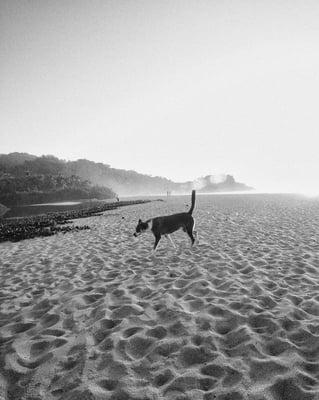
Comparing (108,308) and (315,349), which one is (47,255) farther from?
(315,349)

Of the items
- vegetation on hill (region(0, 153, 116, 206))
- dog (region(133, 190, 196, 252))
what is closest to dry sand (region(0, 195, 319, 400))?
dog (region(133, 190, 196, 252))

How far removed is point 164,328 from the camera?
16.4 ft

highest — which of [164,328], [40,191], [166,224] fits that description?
[166,224]

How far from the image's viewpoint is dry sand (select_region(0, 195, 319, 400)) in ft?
11.7

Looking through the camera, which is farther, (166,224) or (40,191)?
(40,191)

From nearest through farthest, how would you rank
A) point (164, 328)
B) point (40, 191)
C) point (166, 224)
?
point (164, 328) → point (166, 224) → point (40, 191)

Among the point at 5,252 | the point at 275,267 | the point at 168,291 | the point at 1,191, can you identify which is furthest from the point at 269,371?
the point at 1,191

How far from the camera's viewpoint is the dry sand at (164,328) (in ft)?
11.7

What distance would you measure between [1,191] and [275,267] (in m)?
133

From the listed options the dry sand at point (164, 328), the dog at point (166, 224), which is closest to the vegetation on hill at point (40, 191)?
the dog at point (166, 224)

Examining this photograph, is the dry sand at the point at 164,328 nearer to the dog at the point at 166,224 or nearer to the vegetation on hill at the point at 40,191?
the dog at the point at 166,224

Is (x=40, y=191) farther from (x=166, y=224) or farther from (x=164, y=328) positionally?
(x=164, y=328)

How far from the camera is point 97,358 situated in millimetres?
4219

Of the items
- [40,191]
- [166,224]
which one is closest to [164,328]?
[166,224]
